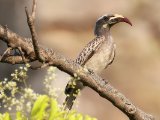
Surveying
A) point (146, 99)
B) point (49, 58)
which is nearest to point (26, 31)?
point (146, 99)

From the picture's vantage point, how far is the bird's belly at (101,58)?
7.34m

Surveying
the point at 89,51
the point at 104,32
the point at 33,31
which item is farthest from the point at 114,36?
the point at 33,31

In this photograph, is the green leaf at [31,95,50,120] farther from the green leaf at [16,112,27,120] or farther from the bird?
the bird

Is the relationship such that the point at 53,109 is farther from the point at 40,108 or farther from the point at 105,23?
the point at 105,23

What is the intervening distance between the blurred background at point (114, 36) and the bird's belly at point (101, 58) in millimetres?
4853

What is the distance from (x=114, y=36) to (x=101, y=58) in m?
5.75

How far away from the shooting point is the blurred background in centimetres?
1262

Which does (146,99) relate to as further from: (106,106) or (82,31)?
(82,31)

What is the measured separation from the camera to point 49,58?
3.52 m

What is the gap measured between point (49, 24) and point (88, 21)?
769 mm

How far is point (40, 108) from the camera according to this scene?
257cm

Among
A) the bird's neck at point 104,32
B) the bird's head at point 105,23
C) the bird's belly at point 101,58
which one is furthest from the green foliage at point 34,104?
the bird's neck at point 104,32

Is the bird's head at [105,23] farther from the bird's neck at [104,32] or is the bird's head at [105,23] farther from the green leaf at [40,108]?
the green leaf at [40,108]

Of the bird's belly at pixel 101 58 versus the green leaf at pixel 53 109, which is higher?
the green leaf at pixel 53 109
